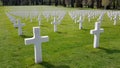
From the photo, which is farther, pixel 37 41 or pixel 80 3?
pixel 80 3

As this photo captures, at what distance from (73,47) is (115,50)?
1691mm

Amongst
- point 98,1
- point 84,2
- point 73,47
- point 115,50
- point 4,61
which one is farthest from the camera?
point 84,2

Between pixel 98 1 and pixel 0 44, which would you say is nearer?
pixel 0 44

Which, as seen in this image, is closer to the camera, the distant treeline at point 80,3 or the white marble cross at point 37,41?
A: the white marble cross at point 37,41

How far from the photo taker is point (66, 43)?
27.8ft

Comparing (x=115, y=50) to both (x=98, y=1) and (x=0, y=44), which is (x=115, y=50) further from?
(x=98, y=1)

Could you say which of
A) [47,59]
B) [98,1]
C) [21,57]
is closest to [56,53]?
[47,59]

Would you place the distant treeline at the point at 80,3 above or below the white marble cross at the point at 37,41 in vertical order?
above

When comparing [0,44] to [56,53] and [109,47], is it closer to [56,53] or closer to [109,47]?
[56,53]

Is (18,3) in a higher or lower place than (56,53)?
higher

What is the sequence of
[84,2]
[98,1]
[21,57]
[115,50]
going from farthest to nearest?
[84,2] → [98,1] → [115,50] → [21,57]

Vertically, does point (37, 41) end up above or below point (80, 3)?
below

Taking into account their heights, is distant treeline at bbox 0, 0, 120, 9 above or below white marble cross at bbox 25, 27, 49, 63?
above

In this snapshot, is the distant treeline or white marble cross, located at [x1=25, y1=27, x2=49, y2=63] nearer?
white marble cross, located at [x1=25, y1=27, x2=49, y2=63]
